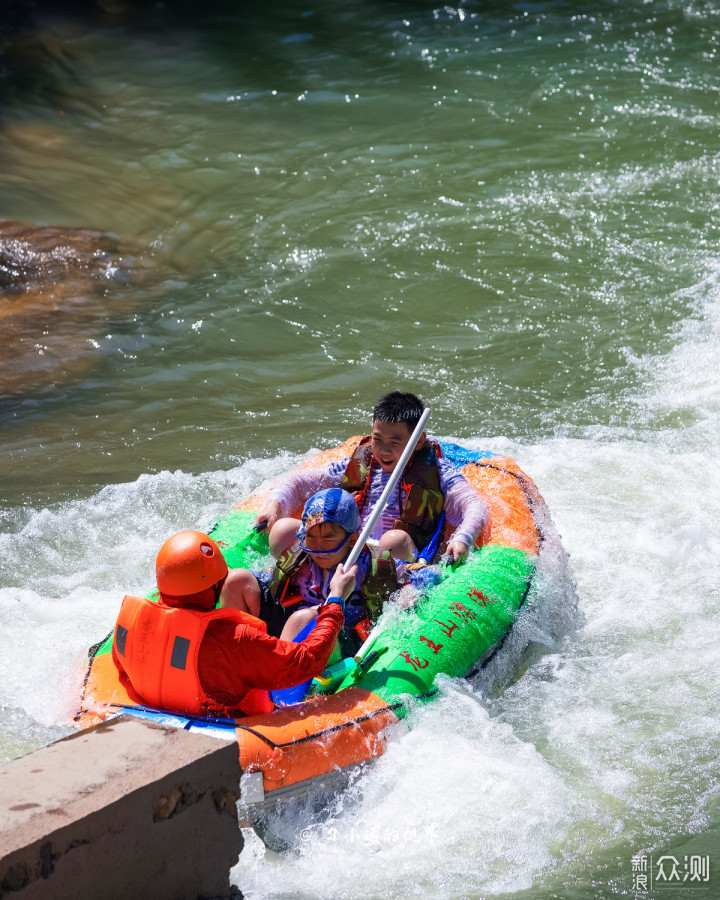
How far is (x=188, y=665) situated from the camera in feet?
11.3

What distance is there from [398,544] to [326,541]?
542mm

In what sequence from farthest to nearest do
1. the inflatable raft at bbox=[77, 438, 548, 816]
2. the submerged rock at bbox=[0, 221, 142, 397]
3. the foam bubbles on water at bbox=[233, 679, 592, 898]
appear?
the submerged rock at bbox=[0, 221, 142, 397], the inflatable raft at bbox=[77, 438, 548, 816], the foam bubbles on water at bbox=[233, 679, 592, 898]

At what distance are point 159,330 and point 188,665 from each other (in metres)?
5.42

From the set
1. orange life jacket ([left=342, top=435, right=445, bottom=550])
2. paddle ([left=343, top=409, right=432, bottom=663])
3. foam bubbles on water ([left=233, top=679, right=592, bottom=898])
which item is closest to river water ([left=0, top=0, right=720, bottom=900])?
foam bubbles on water ([left=233, top=679, right=592, bottom=898])

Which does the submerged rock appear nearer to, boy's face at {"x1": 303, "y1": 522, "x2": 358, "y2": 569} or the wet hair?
the wet hair

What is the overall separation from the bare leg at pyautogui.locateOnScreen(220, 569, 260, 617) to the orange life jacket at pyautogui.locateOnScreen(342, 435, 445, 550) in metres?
1.02

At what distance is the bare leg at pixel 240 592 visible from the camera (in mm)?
4051

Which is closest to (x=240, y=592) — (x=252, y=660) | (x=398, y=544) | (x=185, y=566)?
(x=252, y=660)

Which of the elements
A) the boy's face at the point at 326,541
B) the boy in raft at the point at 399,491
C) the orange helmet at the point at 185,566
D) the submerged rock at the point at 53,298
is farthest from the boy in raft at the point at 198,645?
the submerged rock at the point at 53,298

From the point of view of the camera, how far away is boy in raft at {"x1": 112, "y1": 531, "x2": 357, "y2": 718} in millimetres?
3402

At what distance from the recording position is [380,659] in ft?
13.6

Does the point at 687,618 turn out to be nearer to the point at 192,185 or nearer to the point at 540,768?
the point at 540,768

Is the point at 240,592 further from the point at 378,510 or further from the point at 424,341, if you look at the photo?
the point at 424,341

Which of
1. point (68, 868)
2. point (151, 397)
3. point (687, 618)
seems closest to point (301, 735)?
point (68, 868)
